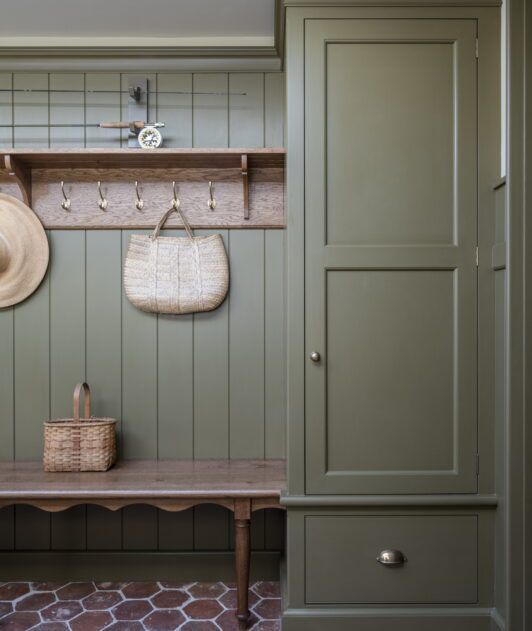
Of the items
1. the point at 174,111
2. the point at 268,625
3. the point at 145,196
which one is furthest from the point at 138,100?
the point at 268,625

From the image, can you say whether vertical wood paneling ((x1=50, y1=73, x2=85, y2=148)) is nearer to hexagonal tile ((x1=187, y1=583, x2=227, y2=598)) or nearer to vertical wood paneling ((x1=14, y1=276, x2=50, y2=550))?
vertical wood paneling ((x1=14, y1=276, x2=50, y2=550))

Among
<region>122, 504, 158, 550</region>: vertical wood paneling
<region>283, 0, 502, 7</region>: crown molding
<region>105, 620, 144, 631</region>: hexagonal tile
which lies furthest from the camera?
<region>122, 504, 158, 550</region>: vertical wood paneling

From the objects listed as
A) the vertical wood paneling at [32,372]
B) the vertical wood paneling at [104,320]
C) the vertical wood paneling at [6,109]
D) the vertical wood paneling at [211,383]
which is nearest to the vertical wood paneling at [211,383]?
the vertical wood paneling at [211,383]

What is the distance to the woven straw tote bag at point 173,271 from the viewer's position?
2529 mm

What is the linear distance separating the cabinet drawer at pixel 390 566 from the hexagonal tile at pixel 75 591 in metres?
1.05

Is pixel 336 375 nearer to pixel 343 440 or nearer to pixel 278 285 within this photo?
pixel 343 440

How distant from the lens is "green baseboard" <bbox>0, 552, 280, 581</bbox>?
2.58m

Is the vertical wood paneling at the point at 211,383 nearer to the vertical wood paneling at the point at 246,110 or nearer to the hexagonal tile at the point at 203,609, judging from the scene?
the vertical wood paneling at the point at 246,110

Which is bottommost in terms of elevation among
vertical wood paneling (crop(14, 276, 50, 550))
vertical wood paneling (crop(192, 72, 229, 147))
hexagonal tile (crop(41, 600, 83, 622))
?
hexagonal tile (crop(41, 600, 83, 622))

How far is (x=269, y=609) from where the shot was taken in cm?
232

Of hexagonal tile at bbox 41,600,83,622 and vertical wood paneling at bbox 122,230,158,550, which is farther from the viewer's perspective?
vertical wood paneling at bbox 122,230,158,550

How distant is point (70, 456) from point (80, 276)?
2.65ft

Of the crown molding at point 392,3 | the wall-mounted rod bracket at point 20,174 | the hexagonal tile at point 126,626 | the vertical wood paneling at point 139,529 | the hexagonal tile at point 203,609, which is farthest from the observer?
the vertical wood paneling at point 139,529

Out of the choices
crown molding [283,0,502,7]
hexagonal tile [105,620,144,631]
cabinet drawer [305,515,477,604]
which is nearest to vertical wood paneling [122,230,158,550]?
hexagonal tile [105,620,144,631]
